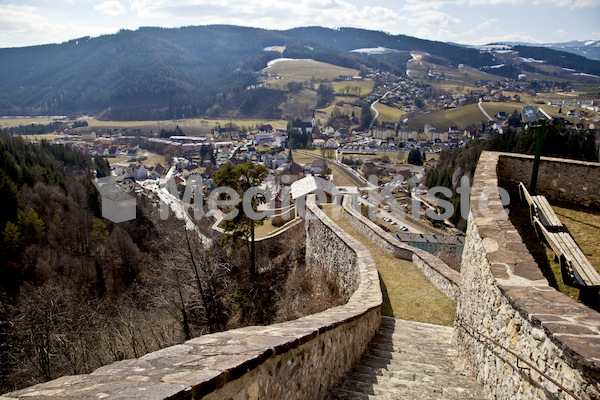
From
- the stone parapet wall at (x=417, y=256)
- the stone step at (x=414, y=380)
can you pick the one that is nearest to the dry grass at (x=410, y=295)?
the stone parapet wall at (x=417, y=256)

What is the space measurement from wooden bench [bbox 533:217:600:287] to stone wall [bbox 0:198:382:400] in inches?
113

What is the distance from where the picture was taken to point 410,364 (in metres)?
4.44

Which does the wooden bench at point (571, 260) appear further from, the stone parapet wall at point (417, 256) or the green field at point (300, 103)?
the green field at point (300, 103)

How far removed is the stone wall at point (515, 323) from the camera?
2180 mm

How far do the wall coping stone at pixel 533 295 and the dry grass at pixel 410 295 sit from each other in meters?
2.72

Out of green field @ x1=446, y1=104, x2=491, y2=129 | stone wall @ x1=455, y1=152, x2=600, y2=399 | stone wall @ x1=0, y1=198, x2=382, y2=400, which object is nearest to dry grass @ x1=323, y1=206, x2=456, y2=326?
stone wall @ x1=455, y1=152, x2=600, y2=399

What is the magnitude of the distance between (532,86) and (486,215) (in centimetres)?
17409

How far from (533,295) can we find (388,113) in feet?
411

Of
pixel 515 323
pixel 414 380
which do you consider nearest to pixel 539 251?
pixel 414 380

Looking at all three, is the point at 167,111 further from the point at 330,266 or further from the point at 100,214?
the point at 330,266

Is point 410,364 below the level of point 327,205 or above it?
above

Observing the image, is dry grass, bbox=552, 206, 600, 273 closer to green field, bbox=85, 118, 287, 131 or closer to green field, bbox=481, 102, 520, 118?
green field, bbox=481, 102, 520, 118

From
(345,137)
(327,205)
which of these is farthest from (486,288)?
(345,137)

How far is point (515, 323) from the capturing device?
291 cm
